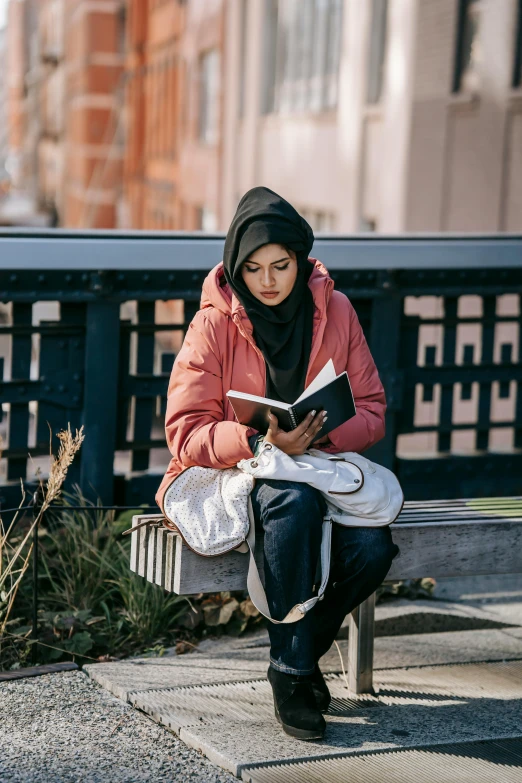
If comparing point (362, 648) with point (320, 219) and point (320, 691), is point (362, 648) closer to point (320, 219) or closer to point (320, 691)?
point (320, 691)

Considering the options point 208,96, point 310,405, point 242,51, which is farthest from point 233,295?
point 208,96

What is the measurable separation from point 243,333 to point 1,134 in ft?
279

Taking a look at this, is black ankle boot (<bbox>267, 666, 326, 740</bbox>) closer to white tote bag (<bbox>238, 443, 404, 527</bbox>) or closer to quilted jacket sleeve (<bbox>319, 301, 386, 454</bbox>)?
white tote bag (<bbox>238, 443, 404, 527</bbox>)

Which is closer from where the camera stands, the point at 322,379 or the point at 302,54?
the point at 322,379

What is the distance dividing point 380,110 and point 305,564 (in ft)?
34.3

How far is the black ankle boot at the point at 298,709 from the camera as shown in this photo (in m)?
3.69

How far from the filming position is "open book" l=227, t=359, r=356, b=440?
3604mm

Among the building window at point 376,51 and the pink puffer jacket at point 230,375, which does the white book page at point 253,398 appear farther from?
the building window at point 376,51

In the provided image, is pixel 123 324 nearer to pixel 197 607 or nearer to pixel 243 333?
pixel 197 607

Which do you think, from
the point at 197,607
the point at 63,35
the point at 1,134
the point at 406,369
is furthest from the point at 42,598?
the point at 1,134

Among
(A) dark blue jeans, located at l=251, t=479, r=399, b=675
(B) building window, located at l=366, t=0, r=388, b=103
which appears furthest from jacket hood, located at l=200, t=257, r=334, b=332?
(B) building window, located at l=366, t=0, r=388, b=103

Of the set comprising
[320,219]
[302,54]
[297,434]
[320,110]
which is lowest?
[297,434]

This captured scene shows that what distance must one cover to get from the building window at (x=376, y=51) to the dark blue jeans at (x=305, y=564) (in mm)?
10976

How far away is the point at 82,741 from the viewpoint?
11.9 feet
